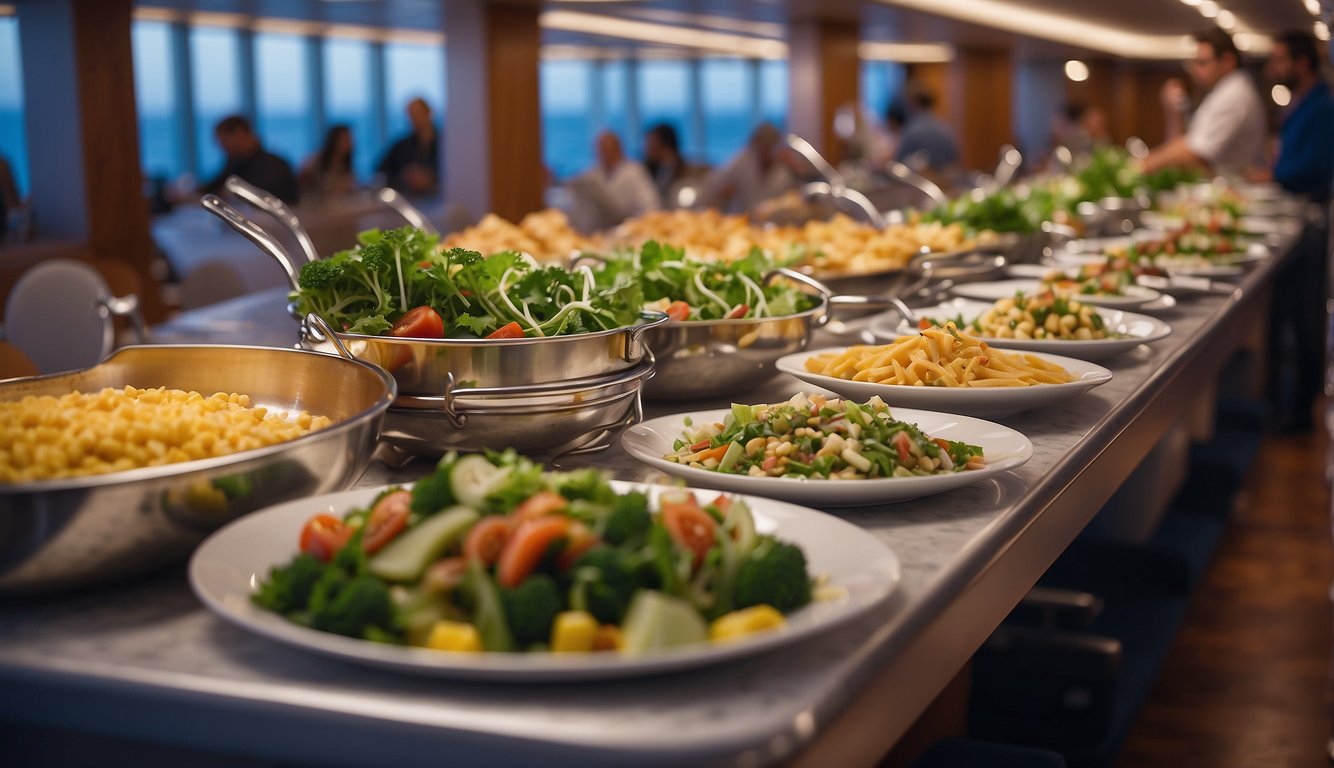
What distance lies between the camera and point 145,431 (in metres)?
0.97

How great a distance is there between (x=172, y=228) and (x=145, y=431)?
7594 mm

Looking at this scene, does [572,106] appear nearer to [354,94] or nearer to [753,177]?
[354,94]

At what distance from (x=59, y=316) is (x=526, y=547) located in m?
2.80

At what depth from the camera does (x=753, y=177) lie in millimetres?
7074

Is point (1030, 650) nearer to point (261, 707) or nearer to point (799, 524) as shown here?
point (799, 524)

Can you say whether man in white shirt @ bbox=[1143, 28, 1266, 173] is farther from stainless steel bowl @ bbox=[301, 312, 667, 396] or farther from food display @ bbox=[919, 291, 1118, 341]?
stainless steel bowl @ bbox=[301, 312, 667, 396]

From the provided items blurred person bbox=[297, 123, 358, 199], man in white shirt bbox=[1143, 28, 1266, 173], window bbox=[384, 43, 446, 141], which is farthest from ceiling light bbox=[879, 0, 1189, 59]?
window bbox=[384, 43, 446, 141]

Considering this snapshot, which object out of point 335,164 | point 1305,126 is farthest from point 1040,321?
point 335,164

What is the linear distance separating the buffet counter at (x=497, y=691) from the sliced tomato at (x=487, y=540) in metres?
0.08

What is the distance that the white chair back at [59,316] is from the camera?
3.13 metres

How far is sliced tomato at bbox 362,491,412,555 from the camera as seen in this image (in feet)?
2.69

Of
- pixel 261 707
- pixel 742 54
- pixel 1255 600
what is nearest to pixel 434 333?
pixel 261 707

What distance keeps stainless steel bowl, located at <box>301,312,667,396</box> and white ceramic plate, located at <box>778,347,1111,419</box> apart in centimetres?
32

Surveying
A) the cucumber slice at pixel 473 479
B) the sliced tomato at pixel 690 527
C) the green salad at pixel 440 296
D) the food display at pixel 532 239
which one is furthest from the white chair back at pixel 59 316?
the sliced tomato at pixel 690 527
